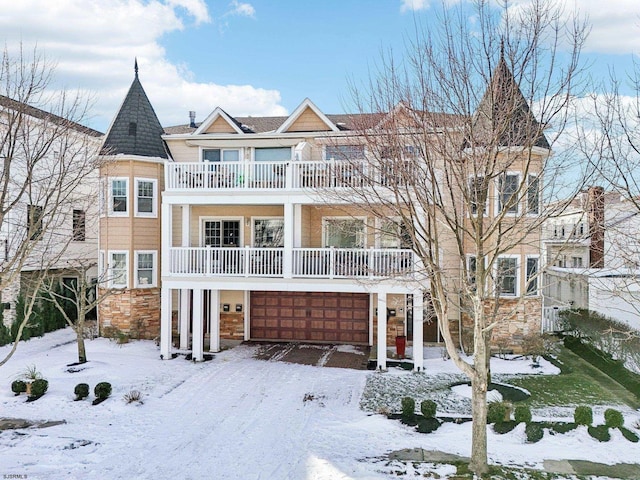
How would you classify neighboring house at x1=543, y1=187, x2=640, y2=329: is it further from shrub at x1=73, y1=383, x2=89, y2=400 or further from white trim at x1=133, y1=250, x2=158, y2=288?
white trim at x1=133, y1=250, x2=158, y2=288

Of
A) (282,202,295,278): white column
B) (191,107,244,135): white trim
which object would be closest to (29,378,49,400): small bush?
(282,202,295,278): white column

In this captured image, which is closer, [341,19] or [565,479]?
[565,479]

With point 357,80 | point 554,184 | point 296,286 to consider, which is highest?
point 357,80

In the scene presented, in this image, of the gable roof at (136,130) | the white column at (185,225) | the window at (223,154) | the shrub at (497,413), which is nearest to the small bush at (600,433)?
the shrub at (497,413)

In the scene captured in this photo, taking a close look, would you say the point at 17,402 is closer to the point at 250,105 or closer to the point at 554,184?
the point at 554,184

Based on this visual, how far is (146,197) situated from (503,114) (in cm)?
1464

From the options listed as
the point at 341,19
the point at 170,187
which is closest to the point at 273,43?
the point at 341,19

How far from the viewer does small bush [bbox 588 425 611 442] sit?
9.34m

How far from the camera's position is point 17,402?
1138cm

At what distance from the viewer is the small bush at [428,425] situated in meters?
9.90

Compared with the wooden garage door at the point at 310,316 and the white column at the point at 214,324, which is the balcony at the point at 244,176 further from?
the wooden garage door at the point at 310,316

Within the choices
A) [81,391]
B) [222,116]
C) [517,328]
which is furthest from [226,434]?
[222,116]

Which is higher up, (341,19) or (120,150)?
(341,19)

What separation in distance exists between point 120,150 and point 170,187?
3.71 m
